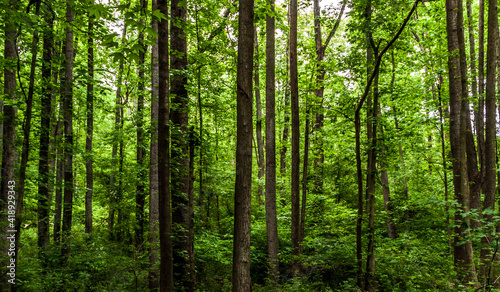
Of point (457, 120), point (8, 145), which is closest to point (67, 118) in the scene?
point (8, 145)

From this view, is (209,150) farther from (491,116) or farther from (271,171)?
(491,116)

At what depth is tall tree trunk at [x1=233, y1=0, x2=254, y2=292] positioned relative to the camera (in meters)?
3.70

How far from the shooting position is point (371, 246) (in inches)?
256

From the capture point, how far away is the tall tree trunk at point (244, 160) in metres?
3.70

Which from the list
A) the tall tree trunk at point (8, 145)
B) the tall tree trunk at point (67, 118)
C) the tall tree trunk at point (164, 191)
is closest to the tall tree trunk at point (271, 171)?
the tall tree trunk at point (164, 191)

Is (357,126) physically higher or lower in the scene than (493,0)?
lower

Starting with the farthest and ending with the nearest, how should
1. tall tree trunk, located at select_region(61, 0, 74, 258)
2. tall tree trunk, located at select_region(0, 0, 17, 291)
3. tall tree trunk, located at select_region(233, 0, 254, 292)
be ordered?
tall tree trunk, located at select_region(61, 0, 74, 258)
tall tree trunk, located at select_region(0, 0, 17, 291)
tall tree trunk, located at select_region(233, 0, 254, 292)

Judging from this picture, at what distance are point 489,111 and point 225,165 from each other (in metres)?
11.6

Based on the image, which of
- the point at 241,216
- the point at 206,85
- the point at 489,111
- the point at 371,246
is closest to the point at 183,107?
the point at 206,85

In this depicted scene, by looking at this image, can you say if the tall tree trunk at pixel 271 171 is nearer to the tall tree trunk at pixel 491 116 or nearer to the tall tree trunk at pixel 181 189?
the tall tree trunk at pixel 181 189

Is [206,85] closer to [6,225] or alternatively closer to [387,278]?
[6,225]

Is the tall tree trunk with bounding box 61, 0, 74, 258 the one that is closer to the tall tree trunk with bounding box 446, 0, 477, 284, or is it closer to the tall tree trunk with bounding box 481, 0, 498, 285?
the tall tree trunk with bounding box 446, 0, 477, 284

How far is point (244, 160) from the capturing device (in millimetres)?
3783

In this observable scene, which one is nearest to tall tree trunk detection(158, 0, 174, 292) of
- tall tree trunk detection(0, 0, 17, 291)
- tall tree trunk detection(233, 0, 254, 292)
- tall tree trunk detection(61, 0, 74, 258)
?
tall tree trunk detection(233, 0, 254, 292)
